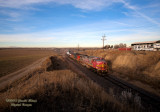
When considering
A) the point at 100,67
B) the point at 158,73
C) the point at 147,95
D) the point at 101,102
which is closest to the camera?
the point at 101,102

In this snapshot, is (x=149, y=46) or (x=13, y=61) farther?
(x=13, y=61)

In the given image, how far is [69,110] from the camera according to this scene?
352 cm

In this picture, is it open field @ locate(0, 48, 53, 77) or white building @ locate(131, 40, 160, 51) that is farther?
white building @ locate(131, 40, 160, 51)

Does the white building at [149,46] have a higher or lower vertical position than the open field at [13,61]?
higher

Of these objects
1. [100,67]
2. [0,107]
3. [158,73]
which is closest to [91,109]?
[0,107]

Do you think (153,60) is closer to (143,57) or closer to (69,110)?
(143,57)

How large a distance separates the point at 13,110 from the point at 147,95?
10931mm

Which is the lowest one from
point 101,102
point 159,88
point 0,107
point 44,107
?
point 159,88

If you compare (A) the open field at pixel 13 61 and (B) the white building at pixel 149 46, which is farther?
(B) the white building at pixel 149 46

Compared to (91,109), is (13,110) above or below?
above

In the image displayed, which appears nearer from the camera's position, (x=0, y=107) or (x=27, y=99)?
(x=0, y=107)

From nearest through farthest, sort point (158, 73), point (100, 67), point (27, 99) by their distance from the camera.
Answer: point (27, 99), point (158, 73), point (100, 67)

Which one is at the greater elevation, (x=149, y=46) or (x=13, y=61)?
(x=149, y=46)

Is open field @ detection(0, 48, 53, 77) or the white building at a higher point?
the white building
